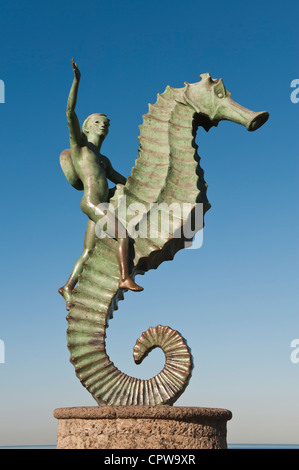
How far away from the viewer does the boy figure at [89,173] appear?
228 inches

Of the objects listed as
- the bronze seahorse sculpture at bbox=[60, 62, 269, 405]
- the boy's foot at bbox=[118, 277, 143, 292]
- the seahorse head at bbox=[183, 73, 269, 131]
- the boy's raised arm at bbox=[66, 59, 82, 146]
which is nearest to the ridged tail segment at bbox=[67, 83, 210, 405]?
the bronze seahorse sculpture at bbox=[60, 62, 269, 405]

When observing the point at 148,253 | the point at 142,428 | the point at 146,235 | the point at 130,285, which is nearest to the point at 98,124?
the point at 146,235

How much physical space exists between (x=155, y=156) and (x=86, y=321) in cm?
201

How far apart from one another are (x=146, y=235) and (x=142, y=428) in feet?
6.58

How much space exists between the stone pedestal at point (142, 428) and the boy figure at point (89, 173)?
4.19 feet

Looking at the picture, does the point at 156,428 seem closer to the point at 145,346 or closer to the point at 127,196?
the point at 145,346

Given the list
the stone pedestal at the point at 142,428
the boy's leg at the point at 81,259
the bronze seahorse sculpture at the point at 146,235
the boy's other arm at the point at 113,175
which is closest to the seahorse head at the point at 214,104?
the bronze seahorse sculpture at the point at 146,235

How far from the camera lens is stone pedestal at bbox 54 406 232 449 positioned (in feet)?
15.8

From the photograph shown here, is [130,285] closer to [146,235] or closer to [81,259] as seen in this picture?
[146,235]

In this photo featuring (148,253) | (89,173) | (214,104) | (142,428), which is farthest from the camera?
(214,104)

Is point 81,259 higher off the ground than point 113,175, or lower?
lower

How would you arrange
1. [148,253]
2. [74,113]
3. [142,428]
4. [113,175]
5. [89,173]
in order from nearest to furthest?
[142,428] < [148,253] < [74,113] < [89,173] < [113,175]

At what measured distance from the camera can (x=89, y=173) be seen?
6.12 meters

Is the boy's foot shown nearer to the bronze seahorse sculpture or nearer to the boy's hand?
the bronze seahorse sculpture
